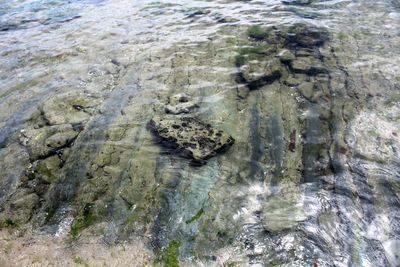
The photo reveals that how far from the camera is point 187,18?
38.8ft

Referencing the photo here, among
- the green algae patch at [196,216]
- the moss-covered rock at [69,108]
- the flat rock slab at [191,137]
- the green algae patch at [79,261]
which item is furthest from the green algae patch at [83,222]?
the moss-covered rock at [69,108]

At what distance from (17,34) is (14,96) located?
17.6ft

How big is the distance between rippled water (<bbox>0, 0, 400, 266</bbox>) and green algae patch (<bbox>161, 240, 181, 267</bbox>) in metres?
0.02

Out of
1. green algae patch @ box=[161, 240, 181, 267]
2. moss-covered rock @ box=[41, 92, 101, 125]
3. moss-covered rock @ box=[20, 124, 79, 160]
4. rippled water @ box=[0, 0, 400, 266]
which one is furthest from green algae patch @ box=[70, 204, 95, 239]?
moss-covered rock @ box=[41, 92, 101, 125]

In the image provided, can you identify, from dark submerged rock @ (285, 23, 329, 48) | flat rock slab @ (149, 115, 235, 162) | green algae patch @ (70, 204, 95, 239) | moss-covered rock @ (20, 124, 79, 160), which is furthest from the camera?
dark submerged rock @ (285, 23, 329, 48)

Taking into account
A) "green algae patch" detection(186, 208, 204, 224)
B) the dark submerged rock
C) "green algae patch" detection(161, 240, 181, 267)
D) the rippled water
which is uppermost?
the dark submerged rock

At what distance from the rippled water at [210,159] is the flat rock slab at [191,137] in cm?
18

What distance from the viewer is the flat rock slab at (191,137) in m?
5.89

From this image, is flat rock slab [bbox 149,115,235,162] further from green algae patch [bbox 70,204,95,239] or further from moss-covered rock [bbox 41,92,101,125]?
green algae patch [bbox 70,204,95,239]

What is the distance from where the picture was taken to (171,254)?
4410 millimetres

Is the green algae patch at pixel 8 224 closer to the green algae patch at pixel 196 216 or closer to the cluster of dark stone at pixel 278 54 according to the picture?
the green algae patch at pixel 196 216

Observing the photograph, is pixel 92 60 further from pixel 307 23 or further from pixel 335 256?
pixel 335 256

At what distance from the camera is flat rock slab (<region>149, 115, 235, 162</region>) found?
19.3 ft

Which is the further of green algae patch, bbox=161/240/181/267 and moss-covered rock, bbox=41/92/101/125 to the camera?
moss-covered rock, bbox=41/92/101/125
